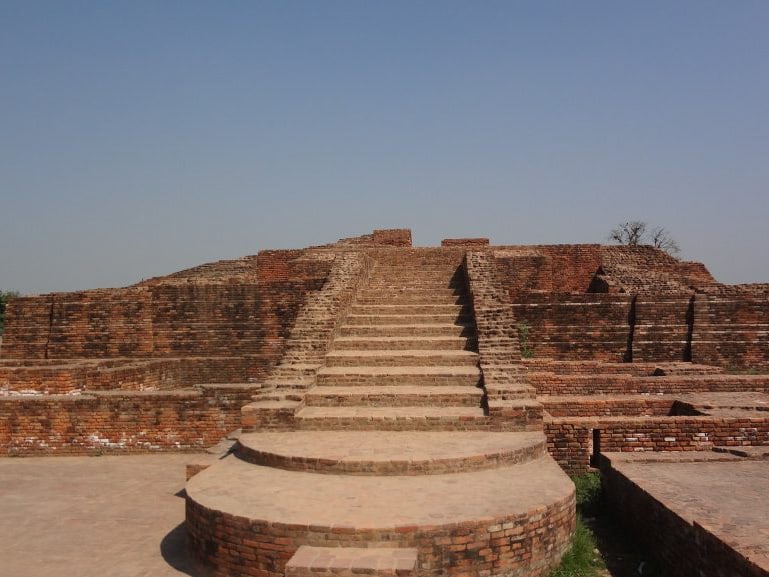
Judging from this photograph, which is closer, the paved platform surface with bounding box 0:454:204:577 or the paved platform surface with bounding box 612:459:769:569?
the paved platform surface with bounding box 612:459:769:569

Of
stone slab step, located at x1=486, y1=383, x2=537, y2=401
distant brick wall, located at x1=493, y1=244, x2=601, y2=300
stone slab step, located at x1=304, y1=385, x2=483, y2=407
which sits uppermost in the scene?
distant brick wall, located at x1=493, y1=244, x2=601, y2=300

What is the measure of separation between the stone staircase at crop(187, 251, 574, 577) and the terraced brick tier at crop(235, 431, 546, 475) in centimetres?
1

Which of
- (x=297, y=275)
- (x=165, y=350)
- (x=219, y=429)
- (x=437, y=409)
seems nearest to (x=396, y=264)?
(x=297, y=275)

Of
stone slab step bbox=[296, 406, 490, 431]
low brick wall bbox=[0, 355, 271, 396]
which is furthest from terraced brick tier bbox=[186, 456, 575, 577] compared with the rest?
low brick wall bbox=[0, 355, 271, 396]

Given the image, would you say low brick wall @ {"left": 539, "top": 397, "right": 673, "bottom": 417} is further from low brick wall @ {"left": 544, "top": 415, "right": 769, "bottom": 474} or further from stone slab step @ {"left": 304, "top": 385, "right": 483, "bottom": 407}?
stone slab step @ {"left": 304, "top": 385, "right": 483, "bottom": 407}

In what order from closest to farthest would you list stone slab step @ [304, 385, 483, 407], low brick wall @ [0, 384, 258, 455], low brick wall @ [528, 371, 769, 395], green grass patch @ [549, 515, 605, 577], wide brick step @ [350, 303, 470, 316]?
green grass patch @ [549, 515, 605, 577] → stone slab step @ [304, 385, 483, 407] → low brick wall @ [0, 384, 258, 455] → low brick wall @ [528, 371, 769, 395] → wide brick step @ [350, 303, 470, 316]

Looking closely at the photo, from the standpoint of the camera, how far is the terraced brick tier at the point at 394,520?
429cm

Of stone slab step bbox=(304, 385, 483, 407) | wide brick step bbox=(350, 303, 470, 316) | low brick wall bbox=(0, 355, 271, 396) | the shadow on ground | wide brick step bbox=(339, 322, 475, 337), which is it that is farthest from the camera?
wide brick step bbox=(350, 303, 470, 316)

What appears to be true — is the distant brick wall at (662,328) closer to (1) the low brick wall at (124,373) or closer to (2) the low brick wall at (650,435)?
(2) the low brick wall at (650,435)

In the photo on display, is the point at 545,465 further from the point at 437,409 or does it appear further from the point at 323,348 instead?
the point at 323,348

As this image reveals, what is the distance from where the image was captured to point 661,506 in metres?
4.75

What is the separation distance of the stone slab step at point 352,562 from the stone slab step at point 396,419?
7.88 ft

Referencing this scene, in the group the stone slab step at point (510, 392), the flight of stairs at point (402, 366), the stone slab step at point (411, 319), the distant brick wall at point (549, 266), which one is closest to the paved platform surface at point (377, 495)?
the stone slab step at point (510, 392)

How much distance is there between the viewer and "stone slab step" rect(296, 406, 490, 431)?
6555 mm
